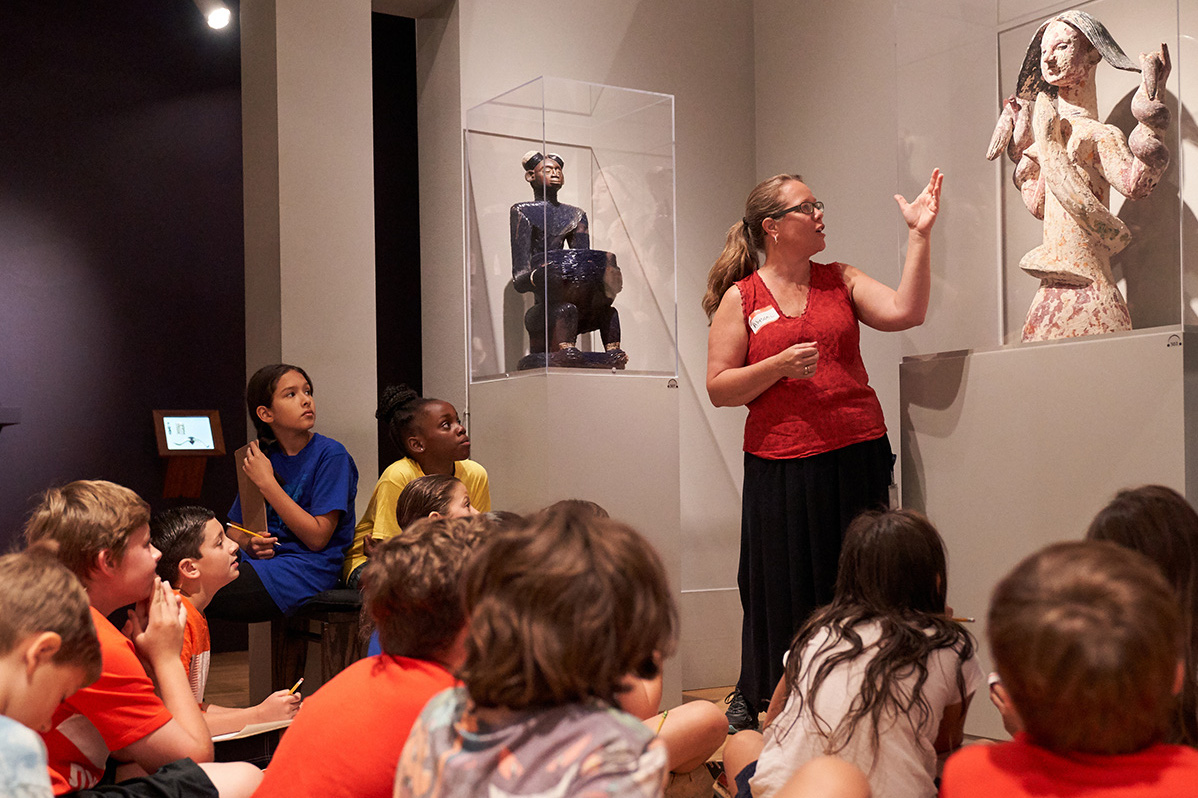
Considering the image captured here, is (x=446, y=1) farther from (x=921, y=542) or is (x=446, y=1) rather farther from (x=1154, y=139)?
(x=921, y=542)

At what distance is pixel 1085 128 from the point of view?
2.62 meters

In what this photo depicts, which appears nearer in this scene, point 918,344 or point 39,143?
point 918,344

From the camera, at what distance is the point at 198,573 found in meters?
2.37

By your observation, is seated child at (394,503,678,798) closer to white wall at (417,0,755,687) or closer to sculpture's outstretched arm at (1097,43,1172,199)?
sculpture's outstretched arm at (1097,43,1172,199)

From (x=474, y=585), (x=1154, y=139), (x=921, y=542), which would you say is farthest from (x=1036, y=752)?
(x=1154, y=139)

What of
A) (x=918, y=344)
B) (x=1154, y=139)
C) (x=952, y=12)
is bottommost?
(x=918, y=344)

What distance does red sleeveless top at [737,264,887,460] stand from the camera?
9.39 ft

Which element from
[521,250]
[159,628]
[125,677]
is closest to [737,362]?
[521,250]

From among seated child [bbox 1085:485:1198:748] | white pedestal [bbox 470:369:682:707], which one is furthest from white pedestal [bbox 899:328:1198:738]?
seated child [bbox 1085:485:1198:748]

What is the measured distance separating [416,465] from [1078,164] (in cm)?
197

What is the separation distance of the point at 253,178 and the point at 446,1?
3.22ft

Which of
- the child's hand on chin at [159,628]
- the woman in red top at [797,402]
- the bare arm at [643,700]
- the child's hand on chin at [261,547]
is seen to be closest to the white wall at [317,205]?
the child's hand on chin at [261,547]

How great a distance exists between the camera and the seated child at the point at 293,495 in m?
3.01

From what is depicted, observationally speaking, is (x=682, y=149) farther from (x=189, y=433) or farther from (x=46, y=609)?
(x=46, y=609)
